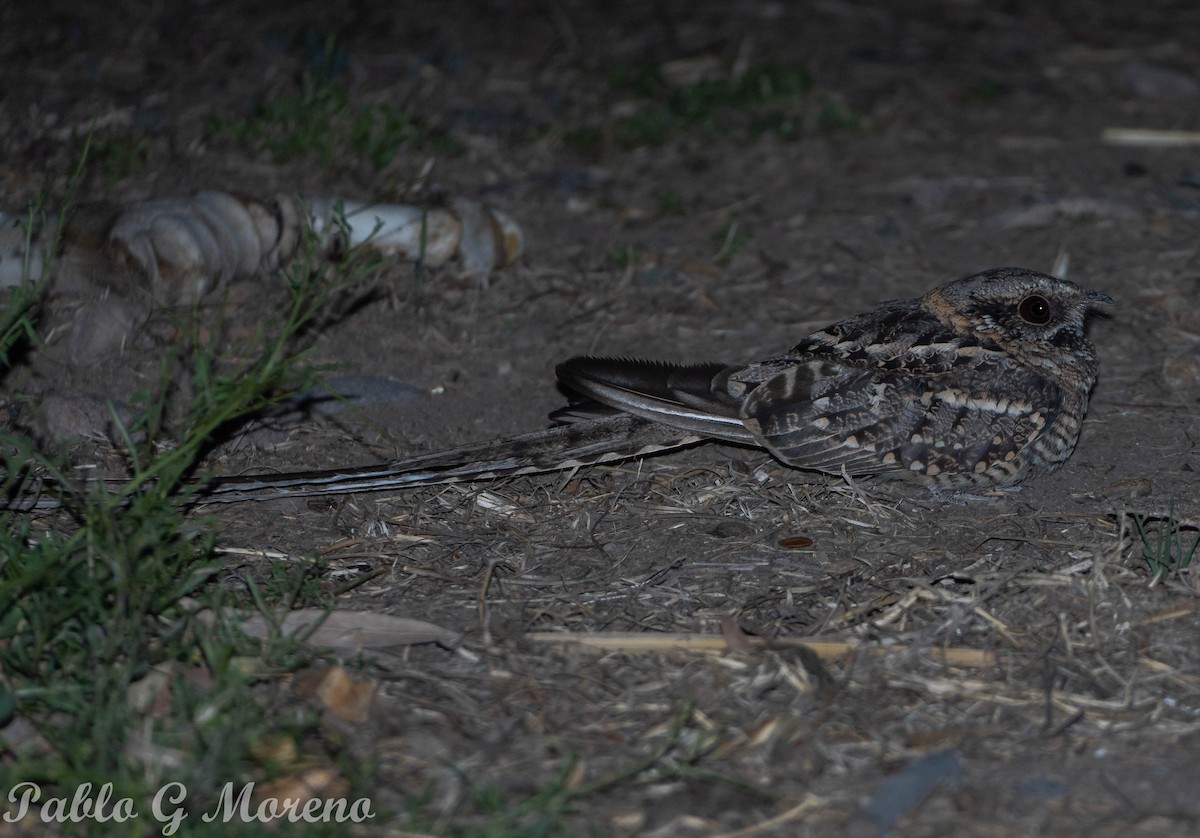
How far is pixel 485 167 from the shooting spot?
5383 millimetres

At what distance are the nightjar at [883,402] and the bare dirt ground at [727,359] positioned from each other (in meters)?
0.12

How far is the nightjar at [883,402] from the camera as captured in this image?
3.33m

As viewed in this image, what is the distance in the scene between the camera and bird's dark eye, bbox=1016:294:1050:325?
3.54m

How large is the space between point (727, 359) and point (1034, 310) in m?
1.00

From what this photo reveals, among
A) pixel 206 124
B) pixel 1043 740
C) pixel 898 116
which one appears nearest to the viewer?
pixel 1043 740

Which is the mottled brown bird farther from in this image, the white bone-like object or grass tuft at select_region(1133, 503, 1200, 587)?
the white bone-like object

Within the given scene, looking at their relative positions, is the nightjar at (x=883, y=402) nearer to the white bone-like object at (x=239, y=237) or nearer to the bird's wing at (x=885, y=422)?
the bird's wing at (x=885, y=422)

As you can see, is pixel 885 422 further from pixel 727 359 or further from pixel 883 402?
pixel 727 359

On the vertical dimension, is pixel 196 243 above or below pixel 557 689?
above

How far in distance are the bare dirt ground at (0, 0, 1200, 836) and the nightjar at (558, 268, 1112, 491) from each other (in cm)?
12

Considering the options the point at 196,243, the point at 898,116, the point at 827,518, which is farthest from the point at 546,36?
the point at 827,518

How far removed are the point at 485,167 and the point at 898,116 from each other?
2144 millimetres

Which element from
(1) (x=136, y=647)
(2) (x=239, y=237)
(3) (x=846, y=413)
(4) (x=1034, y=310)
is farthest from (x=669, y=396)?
(2) (x=239, y=237)

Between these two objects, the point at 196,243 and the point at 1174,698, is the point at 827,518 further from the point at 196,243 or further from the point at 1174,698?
the point at 196,243
